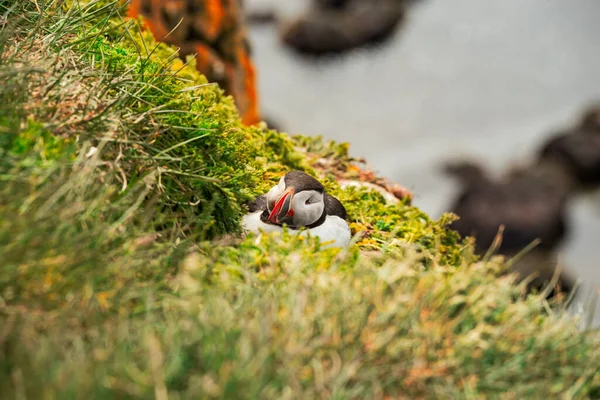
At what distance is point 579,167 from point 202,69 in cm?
751

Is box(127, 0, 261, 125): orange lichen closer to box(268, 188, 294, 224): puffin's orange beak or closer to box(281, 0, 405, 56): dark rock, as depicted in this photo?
box(268, 188, 294, 224): puffin's orange beak

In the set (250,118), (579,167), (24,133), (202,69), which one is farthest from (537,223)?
(24,133)

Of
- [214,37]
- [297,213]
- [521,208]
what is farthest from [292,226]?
[521,208]

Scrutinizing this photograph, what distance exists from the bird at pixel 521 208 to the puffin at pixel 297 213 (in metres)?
5.95

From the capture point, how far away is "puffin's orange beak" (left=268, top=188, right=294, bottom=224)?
264 cm

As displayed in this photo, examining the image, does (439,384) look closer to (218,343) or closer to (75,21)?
(218,343)

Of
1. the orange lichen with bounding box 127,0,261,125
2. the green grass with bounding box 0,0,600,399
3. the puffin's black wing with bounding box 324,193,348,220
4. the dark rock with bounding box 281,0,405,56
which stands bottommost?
the green grass with bounding box 0,0,600,399

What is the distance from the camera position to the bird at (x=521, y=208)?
8.95m

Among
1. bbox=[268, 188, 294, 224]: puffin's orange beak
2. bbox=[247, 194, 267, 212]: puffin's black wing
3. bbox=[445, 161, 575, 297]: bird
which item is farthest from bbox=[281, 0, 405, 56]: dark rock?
bbox=[268, 188, 294, 224]: puffin's orange beak

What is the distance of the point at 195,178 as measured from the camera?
2.54m

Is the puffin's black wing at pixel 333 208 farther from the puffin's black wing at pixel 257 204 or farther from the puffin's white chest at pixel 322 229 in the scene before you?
the puffin's black wing at pixel 257 204

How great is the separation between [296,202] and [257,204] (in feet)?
0.63

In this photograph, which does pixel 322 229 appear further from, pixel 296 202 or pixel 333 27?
pixel 333 27

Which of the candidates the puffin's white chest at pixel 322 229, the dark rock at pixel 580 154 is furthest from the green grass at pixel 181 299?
the dark rock at pixel 580 154
